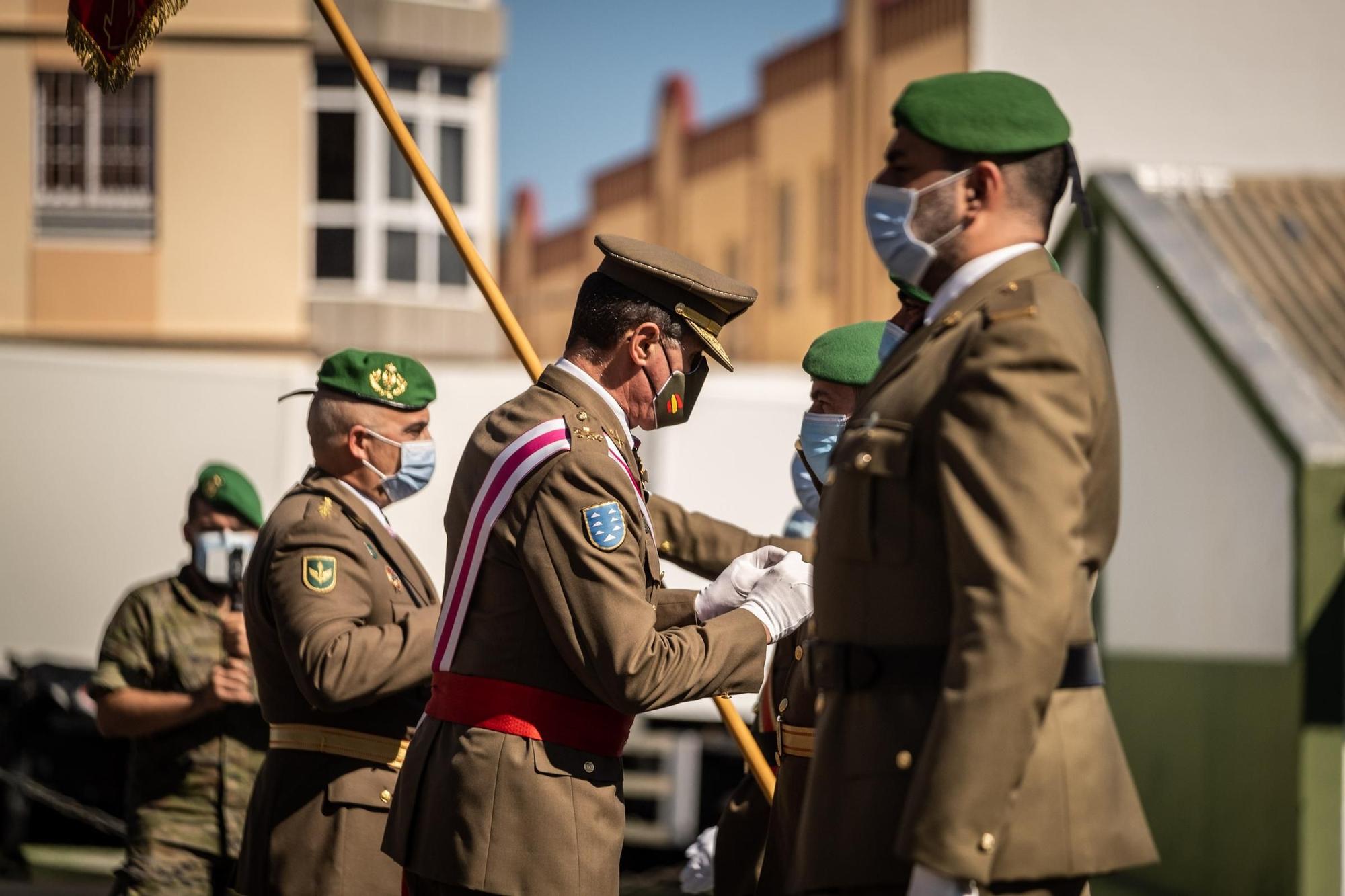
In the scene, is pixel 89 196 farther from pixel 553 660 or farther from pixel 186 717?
pixel 553 660

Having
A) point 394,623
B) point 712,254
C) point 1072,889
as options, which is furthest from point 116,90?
point 712,254

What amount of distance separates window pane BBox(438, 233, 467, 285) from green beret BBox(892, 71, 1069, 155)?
54.8 feet

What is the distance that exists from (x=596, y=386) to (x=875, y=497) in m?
0.99

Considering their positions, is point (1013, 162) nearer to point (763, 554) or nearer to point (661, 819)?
point (763, 554)

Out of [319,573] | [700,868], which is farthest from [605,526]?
[700,868]

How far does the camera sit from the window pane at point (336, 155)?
18.6m

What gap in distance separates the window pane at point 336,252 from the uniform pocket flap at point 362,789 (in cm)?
1503

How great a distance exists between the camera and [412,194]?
19312 millimetres

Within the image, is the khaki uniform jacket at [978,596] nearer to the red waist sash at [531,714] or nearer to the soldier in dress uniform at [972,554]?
the soldier in dress uniform at [972,554]

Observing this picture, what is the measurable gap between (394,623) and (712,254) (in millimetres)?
25215

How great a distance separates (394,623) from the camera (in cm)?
433

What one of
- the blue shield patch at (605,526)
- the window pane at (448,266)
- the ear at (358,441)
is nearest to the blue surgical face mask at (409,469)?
the ear at (358,441)

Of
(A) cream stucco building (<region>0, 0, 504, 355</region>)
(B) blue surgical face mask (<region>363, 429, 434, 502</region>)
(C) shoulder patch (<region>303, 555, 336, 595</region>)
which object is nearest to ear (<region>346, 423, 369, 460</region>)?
(B) blue surgical face mask (<region>363, 429, 434, 502</region>)

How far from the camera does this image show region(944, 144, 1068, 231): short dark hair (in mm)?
2734
